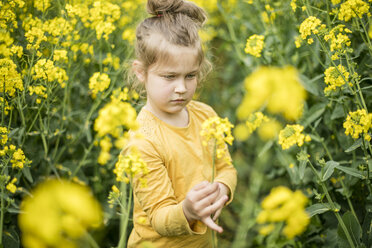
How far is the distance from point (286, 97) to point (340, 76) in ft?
3.44

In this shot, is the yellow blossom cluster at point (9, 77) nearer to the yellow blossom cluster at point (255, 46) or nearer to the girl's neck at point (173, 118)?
the girl's neck at point (173, 118)

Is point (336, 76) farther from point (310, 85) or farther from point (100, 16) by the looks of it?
point (100, 16)

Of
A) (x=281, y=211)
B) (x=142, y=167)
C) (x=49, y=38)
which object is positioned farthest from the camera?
(x=49, y=38)

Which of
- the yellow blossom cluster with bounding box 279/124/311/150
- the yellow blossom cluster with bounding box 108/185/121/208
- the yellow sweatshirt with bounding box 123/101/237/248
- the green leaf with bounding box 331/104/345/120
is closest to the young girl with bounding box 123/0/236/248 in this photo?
the yellow sweatshirt with bounding box 123/101/237/248

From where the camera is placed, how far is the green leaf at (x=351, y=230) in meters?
1.73

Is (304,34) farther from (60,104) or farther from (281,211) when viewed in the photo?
(60,104)

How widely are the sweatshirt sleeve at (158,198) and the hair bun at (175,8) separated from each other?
2.42 feet

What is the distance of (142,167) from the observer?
1296mm

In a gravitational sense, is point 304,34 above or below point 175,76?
above

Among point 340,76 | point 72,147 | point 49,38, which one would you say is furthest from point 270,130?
point 72,147

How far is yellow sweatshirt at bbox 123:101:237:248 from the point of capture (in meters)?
1.65

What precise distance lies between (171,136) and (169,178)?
0.22 m

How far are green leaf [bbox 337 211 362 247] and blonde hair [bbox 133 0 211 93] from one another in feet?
3.48

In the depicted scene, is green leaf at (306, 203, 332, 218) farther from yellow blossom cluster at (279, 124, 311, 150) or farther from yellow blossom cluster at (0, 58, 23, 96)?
yellow blossom cluster at (0, 58, 23, 96)
